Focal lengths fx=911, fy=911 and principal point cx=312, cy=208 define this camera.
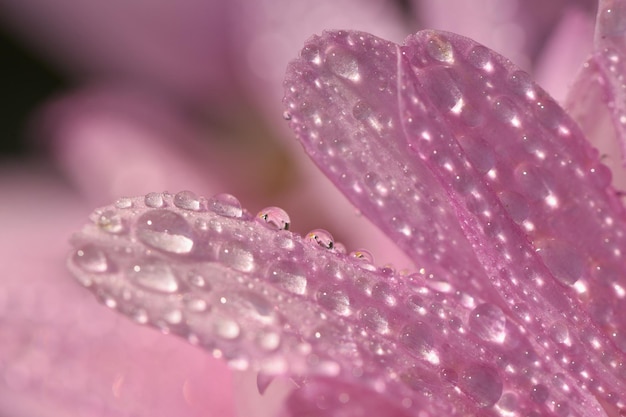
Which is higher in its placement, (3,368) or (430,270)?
(430,270)

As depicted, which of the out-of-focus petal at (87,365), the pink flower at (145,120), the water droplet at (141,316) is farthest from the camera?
the pink flower at (145,120)

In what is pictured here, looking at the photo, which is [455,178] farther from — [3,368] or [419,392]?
[3,368]

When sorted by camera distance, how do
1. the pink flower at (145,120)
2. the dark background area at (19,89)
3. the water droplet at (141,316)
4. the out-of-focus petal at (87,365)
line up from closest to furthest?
the water droplet at (141,316) → the out-of-focus petal at (87,365) → the pink flower at (145,120) → the dark background area at (19,89)

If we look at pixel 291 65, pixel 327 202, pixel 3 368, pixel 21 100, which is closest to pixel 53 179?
pixel 21 100

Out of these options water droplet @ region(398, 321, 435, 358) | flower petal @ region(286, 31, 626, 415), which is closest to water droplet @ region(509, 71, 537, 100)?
flower petal @ region(286, 31, 626, 415)

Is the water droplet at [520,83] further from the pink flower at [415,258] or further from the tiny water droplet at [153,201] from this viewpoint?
the tiny water droplet at [153,201]

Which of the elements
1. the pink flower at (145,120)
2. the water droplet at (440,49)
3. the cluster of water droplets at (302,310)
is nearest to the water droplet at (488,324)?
the cluster of water droplets at (302,310)

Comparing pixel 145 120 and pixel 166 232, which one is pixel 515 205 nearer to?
pixel 166 232
